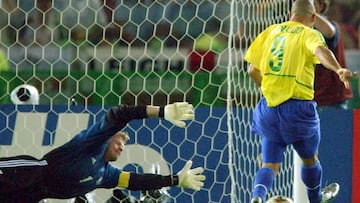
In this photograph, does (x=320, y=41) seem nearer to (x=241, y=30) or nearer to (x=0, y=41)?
(x=241, y=30)

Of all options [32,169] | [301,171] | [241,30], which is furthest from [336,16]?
[32,169]

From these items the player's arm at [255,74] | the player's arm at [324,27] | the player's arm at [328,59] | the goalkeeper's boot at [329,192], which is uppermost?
the player's arm at [324,27]

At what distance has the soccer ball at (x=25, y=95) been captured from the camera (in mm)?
6520

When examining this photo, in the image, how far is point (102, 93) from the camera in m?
6.64

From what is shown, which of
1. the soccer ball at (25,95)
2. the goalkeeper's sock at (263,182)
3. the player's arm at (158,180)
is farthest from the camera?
the soccer ball at (25,95)

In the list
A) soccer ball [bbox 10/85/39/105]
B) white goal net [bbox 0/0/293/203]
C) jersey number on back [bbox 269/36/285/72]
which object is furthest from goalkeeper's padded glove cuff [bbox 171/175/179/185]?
soccer ball [bbox 10/85/39/105]

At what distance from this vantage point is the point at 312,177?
618 cm

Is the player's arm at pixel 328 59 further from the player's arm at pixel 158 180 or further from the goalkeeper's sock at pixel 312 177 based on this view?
the player's arm at pixel 158 180

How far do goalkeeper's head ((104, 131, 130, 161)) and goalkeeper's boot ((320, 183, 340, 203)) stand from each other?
1.10 metres

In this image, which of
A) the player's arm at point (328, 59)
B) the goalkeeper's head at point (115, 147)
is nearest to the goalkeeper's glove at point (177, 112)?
the goalkeeper's head at point (115, 147)

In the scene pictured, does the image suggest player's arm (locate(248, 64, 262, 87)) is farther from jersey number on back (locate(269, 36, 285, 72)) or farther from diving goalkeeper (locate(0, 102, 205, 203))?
diving goalkeeper (locate(0, 102, 205, 203))

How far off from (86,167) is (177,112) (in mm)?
530

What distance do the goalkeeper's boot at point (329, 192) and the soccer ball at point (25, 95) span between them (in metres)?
1.59

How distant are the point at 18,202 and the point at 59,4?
4.30 feet
